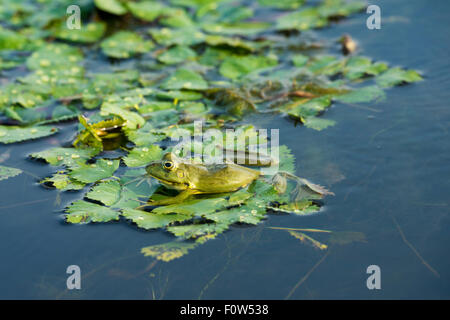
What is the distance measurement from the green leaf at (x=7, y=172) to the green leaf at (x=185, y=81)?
5.55ft

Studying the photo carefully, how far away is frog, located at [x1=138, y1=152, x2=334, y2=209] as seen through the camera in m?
3.00

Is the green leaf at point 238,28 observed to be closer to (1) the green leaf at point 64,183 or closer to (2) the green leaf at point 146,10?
(2) the green leaf at point 146,10

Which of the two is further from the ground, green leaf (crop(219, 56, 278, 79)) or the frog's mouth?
green leaf (crop(219, 56, 278, 79))

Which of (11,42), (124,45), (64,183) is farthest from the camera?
(11,42)

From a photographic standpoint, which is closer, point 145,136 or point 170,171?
point 170,171

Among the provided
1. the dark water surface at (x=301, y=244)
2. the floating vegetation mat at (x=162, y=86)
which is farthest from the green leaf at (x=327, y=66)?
the dark water surface at (x=301, y=244)

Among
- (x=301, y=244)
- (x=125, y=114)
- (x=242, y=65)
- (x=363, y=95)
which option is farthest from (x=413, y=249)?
(x=242, y=65)

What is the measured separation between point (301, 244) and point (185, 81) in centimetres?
248

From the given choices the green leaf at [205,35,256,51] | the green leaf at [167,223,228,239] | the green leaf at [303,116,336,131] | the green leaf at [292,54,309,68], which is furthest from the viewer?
the green leaf at [205,35,256,51]

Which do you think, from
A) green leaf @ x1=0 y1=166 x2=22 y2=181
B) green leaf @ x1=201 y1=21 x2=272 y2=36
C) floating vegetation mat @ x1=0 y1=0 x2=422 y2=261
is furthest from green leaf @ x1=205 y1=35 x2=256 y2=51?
green leaf @ x1=0 y1=166 x2=22 y2=181

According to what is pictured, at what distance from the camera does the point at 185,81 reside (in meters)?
4.59

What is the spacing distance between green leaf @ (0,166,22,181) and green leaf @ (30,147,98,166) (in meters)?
0.17

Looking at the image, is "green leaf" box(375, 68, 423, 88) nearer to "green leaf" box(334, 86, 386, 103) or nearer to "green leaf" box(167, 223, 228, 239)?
"green leaf" box(334, 86, 386, 103)

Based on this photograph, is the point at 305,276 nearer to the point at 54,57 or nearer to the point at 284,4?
the point at 54,57
